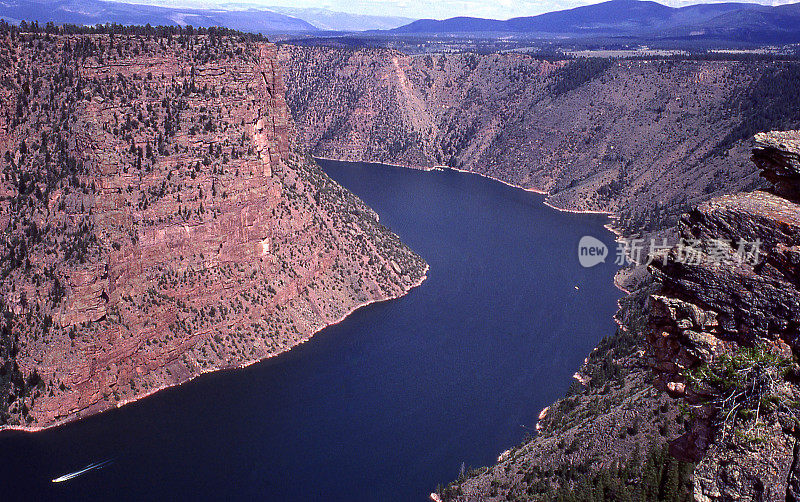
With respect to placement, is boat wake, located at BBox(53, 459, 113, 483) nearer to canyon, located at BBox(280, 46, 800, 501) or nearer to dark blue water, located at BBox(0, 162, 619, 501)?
dark blue water, located at BBox(0, 162, 619, 501)

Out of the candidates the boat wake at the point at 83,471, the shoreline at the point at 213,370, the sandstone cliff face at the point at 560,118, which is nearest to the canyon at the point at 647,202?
the sandstone cliff face at the point at 560,118

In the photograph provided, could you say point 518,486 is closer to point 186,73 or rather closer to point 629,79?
point 186,73

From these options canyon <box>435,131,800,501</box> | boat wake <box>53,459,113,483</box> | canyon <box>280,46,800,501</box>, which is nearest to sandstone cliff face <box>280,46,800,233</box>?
canyon <box>280,46,800,501</box>

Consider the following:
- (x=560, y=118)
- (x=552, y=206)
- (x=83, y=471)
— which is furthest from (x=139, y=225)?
(x=560, y=118)

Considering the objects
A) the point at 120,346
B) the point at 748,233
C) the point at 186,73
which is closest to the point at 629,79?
the point at 186,73

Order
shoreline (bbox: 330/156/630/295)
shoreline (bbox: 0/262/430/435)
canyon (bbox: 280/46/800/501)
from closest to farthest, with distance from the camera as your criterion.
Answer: canyon (bbox: 280/46/800/501), shoreline (bbox: 0/262/430/435), shoreline (bbox: 330/156/630/295)

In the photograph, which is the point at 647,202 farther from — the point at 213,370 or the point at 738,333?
the point at 738,333

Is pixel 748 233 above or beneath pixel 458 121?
above
